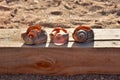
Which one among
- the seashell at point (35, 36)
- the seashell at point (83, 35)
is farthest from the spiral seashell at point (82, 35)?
the seashell at point (35, 36)

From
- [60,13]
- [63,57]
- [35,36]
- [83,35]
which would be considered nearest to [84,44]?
[83,35]

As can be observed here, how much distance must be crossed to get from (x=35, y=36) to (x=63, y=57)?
10.0 inches

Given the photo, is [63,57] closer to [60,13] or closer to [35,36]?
[35,36]

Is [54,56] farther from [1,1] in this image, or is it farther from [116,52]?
[1,1]

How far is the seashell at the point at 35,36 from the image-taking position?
8.43ft

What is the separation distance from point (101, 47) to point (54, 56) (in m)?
0.35

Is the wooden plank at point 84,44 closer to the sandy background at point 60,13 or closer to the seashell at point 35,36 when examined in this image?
the seashell at point 35,36

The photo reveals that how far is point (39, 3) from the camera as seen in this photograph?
375 centimetres

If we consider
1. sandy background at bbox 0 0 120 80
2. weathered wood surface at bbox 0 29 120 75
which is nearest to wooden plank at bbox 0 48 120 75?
weathered wood surface at bbox 0 29 120 75

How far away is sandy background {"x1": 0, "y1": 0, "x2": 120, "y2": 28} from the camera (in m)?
3.30

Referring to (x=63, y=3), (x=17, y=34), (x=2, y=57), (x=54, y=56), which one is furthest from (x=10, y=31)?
(x=63, y=3)

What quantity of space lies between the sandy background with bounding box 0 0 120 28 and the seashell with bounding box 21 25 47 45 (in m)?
0.66

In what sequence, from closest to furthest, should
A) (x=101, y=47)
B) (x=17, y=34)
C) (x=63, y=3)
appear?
1. (x=101, y=47)
2. (x=17, y=34)
3. (x=63, y=3)

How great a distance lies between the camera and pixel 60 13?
3.50 metres
